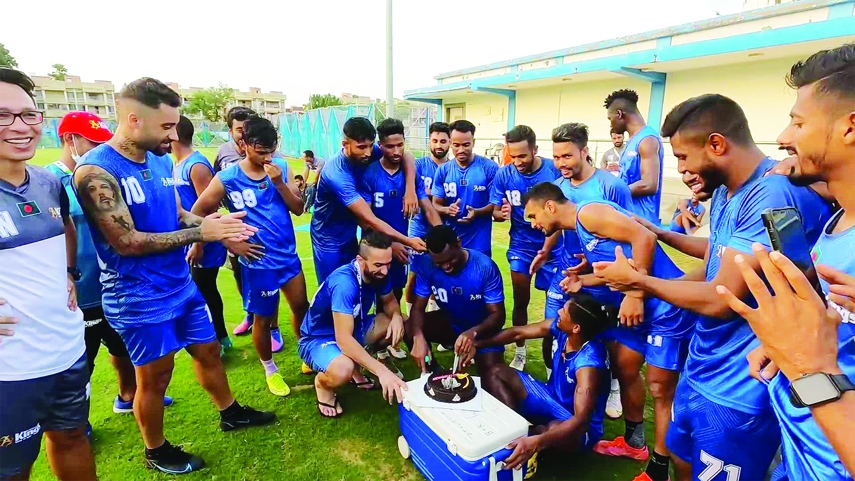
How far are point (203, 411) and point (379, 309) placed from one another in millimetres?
1624

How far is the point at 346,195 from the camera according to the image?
4051 mm

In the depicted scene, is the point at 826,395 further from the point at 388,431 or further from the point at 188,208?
the point at 188,208

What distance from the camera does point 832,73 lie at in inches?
49.6

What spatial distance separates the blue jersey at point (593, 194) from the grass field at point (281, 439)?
1283 mm

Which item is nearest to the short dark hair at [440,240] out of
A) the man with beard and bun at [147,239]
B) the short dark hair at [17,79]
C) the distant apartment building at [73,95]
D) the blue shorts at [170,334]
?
the man with beard and bun at [147,239]

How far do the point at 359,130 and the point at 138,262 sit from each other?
210 centimetres

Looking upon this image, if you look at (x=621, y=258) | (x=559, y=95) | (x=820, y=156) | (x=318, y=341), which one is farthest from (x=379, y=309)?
(x=559, y=95)

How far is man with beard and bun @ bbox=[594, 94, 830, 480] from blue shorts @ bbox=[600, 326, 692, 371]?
1.80 feet

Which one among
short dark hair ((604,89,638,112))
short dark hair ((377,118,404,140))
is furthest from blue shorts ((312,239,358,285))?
short dark hair ((604,89,638,112))

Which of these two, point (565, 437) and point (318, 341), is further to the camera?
point (318, 341)

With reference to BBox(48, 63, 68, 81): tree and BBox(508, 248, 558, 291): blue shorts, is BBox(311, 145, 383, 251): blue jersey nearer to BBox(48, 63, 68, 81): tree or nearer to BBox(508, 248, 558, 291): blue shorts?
BBox(508, 248, 558, 291): blue shorts

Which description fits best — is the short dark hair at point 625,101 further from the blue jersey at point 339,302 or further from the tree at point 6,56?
the tree at point 6,56

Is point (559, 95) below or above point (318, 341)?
above

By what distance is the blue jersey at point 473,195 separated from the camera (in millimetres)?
4945
